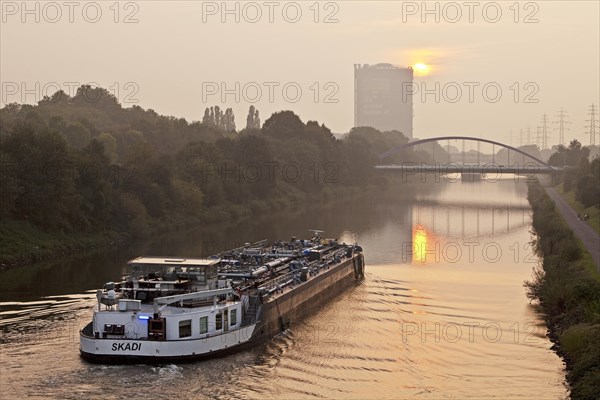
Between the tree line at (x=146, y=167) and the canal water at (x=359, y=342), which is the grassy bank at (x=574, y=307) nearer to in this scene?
the canal water at (x=359, y=342)

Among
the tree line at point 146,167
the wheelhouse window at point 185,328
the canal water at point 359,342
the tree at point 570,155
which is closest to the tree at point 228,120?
the tree line at point 146,167

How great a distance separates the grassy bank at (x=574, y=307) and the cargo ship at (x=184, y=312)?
28.5ft

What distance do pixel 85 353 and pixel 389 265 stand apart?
76.9 feet

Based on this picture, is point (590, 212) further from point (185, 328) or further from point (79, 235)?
point (185, 328)

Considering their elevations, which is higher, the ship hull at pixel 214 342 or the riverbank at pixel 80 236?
the riverbank at pixel 80 236

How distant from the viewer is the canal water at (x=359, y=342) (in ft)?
77.3

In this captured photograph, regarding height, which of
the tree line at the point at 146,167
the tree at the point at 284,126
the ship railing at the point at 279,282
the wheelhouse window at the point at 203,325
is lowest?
the wheelhouse window at the point at 203,325

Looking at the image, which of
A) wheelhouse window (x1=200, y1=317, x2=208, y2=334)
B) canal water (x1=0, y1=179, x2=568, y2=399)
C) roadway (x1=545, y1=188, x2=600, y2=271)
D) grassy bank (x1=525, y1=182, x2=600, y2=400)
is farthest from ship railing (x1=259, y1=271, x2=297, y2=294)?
roadway (x1=545, y1=188, x2=600, y2=271)

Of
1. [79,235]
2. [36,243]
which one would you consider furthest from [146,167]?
[36,243]

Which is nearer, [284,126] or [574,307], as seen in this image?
[574,307]

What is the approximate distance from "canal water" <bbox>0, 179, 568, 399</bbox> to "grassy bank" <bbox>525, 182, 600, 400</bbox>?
1.83 feet

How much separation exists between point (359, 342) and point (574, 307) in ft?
23.5

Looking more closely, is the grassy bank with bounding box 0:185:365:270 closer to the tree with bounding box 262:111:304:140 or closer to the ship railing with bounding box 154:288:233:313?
the ship railing with bounding box 154:288:233:313

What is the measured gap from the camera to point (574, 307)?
30.0m
